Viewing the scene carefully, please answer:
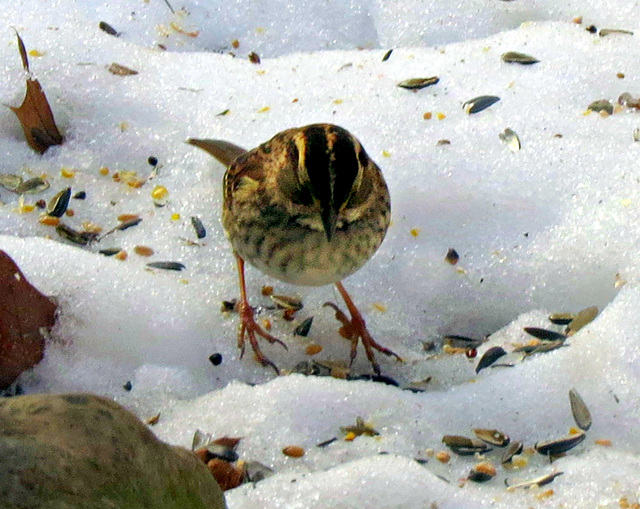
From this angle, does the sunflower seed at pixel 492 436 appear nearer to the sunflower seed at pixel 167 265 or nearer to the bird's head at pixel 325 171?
the bird's head at pixel 325 171

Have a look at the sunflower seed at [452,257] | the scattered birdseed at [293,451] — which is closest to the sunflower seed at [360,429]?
the scattered birdseed at [293,451]

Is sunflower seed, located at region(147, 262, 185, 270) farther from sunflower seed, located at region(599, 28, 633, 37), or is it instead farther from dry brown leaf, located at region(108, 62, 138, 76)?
sunflower seed, located at region(599, 28, 633, 37)

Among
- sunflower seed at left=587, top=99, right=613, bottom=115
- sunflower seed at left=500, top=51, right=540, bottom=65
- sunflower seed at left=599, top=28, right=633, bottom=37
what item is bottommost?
sunflower seed at left=587, top=99, right=613, bottom=115

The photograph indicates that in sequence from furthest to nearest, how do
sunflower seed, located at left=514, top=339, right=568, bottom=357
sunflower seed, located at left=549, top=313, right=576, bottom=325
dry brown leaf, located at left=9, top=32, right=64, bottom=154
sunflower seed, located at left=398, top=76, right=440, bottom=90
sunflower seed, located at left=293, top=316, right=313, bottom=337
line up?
sunflower seed, located at left=398, top=76, right=440, bottom=90 < dry brown leaf, located at left=9, top=32, right=64, bottom=154 < sunflower seed, located at left=293, top=316, right=313, bottom=337 < sunflower seed, located at left=549, top=313, right=576, bottom=325 < sunflower seed, located at left=514, top=339, right=568, bottom=357

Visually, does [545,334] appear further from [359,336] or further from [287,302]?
[287,302]

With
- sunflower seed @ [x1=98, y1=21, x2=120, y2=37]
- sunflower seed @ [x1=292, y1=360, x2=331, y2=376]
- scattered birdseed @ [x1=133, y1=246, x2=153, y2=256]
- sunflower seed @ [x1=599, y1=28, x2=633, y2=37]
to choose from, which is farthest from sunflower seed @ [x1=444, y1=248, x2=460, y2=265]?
sunflower seed @ [x1=98, y1=21, x2=120, y2=37]

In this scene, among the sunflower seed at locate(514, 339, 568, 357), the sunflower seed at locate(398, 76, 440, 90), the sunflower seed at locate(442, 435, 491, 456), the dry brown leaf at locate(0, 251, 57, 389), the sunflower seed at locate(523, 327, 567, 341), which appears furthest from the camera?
the sunflower seed at locate(398, 76, 440, 90)

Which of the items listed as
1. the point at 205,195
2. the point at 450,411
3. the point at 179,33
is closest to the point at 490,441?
the point at 450,411

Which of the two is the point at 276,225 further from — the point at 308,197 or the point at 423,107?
the point at 423,107
